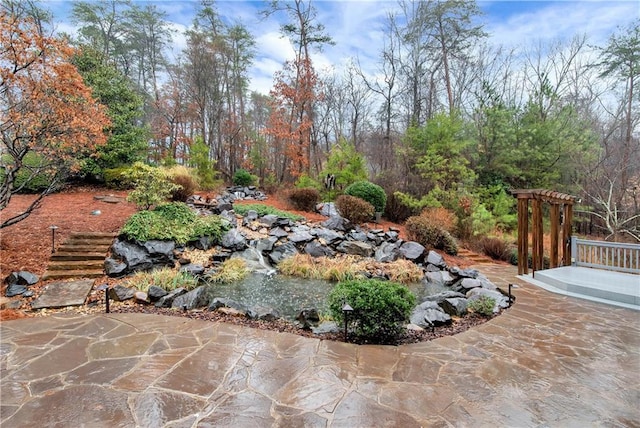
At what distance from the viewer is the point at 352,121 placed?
55.4ft

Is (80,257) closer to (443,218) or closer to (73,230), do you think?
(73,230)

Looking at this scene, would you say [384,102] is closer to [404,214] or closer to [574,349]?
[404,214]

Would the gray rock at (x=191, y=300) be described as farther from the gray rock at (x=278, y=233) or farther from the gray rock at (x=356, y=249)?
the gray rock at (x=356, y=249)

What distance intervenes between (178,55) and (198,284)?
15127 millimetres

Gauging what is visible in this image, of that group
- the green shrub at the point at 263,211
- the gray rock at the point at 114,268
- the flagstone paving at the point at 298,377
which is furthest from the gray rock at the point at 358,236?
the gray rock at the point at 114,268

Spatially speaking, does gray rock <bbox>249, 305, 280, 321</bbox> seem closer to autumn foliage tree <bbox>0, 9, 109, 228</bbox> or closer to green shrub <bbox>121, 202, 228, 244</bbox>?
green shrub <bbox>121, 202, 228, 244</bbox>

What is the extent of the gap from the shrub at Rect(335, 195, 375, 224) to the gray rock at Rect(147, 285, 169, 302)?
6.04m

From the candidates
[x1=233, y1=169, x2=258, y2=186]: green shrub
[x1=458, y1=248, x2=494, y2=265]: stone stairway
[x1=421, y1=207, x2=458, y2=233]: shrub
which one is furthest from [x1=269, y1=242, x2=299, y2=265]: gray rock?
[x1=233, y1=169, x2=258, y2=186]: green shrub

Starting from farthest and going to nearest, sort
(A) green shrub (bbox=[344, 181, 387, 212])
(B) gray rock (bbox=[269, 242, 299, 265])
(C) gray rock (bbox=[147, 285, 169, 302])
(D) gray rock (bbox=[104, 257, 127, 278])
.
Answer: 1. (A) green shrub (bbox=[344, 181, 387, 212])
2. (B) gray rock (bbox=[269, 242, 299, 265])
3. (D) gray rock (bbox=[104, 257, 127, 278])
4. (C) gray rock (bbox=[147, 285, 169, 302])

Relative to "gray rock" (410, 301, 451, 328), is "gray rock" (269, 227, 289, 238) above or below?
above

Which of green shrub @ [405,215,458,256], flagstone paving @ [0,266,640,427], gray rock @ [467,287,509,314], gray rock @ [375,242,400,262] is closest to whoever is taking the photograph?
flagstone paving @ [0,266,640,427]

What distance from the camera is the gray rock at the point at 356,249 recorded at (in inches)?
297

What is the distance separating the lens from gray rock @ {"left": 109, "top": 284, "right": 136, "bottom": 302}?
4305 millimetres

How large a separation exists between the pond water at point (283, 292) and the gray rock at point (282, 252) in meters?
0.74
